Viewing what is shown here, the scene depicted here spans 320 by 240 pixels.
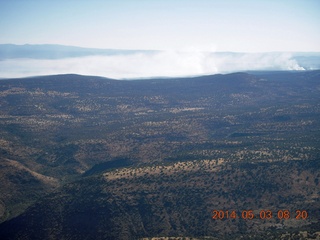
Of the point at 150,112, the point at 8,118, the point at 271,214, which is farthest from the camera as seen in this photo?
the point at 150,112

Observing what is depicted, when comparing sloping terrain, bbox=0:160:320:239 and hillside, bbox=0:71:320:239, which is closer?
sloping terrain, bbox=0:160:320:239

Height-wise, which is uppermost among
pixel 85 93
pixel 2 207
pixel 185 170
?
pixel 85 93

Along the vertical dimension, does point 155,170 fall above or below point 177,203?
above

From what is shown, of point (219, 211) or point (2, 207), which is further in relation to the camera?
point (2, 207)

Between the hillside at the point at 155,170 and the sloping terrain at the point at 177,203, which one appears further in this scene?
the hillside at the point at 155,170

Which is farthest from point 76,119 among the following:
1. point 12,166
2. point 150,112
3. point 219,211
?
point 219,211

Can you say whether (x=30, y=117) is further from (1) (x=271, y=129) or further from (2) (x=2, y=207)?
→ (1) (x=271, y=129)

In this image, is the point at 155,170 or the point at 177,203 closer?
the point at 177,203

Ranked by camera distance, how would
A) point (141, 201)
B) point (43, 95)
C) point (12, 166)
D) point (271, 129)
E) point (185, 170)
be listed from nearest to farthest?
point (141, 201) < point (185, 170) < point (12, 166) < point (271, 129) < point (43, 95)
